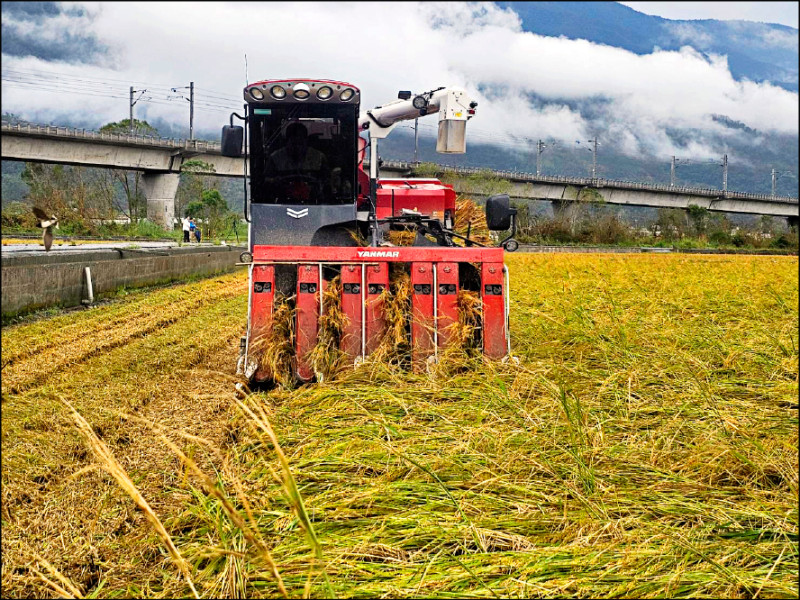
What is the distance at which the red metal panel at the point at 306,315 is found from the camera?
19.7 feet

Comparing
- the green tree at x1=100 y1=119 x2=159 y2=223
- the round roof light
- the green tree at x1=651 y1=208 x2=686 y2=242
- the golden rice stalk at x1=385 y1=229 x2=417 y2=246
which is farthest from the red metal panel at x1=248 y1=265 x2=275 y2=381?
the green tree at x1=651 y1=208 x2=686 y2=242

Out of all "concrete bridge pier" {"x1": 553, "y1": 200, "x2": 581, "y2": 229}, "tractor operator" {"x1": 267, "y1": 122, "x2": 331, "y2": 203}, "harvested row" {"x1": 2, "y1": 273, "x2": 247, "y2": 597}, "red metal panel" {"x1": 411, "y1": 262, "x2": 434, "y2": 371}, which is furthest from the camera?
"concrete bridge pier" {"x1": 553, "y1": 200, "x2": 581, "y2": 229}

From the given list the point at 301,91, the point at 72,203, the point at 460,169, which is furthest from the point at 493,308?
the point at 460,169

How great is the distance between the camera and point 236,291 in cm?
1595

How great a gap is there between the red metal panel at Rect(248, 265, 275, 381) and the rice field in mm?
588

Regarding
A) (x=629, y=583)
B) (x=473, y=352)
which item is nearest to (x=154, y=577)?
(x=629, y=583)

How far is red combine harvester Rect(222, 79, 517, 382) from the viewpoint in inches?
243

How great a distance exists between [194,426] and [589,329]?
4.41 m

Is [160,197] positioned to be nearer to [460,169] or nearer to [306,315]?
[460,169]

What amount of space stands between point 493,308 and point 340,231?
6.69ft

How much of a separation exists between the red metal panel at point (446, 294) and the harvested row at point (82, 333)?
3604 mm

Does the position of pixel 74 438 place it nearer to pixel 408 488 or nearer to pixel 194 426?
pixel 194 426

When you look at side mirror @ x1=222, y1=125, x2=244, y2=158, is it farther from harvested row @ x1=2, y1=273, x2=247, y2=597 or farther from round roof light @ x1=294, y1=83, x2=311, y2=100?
harvested row @ x1=2, y1=273, x2=247, y2=597

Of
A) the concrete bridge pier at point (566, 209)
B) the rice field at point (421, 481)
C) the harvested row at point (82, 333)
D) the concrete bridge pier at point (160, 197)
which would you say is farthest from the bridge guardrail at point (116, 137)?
the rice field at point (421, 481)
